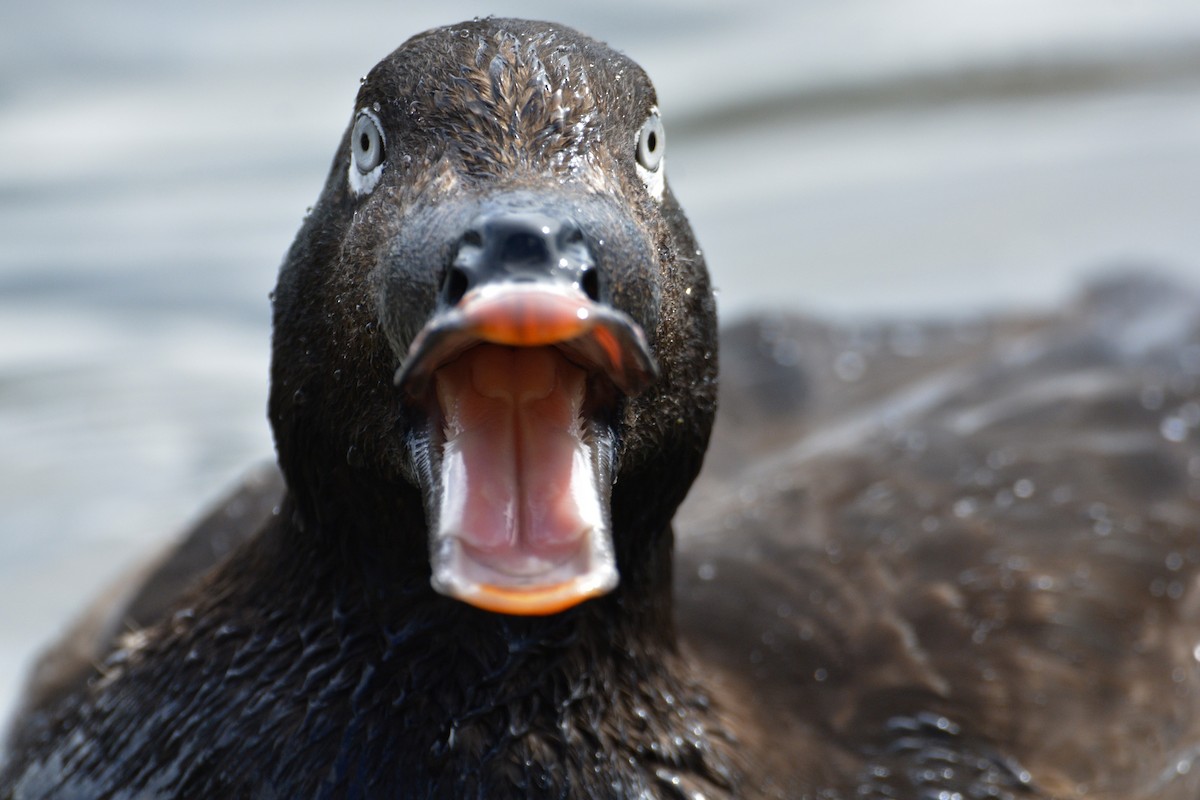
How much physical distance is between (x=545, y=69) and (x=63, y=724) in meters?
1.80

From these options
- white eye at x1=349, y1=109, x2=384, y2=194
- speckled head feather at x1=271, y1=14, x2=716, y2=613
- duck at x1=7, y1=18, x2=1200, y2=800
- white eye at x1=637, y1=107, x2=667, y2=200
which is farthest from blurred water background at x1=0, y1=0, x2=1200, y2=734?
white eye at x1=637, y1=107, x2=667, y2=200

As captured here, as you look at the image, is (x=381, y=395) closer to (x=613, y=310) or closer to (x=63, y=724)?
(x=613, y=310)

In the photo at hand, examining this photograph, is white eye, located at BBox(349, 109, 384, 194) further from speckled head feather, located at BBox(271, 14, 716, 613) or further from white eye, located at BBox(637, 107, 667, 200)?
white eye, located at BBox(637, 107, 667, 200)

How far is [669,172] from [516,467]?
5812 mm

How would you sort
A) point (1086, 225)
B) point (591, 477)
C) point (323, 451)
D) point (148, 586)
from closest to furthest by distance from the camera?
1. point (591, 477)
2. point (323, 451)
3. point (148, 586)
4. point (1086, 225)

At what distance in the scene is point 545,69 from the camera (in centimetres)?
345

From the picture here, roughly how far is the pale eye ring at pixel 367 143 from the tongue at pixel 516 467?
61cm

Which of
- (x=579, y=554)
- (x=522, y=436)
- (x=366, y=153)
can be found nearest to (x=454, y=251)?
(x=522, y=436)

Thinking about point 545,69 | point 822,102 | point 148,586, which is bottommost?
point 148,586

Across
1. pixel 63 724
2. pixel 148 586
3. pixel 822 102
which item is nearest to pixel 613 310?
pixel 63 724

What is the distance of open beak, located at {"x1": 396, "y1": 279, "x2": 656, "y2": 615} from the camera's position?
2.78 m

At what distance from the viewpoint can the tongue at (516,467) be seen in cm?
290

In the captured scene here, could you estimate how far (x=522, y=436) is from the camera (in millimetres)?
3051

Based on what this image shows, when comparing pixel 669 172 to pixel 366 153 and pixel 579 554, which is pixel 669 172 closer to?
pixel 366 153
